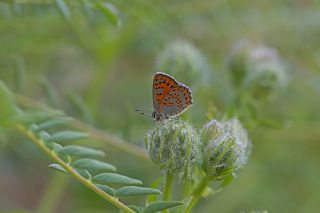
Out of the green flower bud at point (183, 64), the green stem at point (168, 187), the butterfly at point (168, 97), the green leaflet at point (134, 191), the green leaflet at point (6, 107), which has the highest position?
the green flower bud at point (183, 64)

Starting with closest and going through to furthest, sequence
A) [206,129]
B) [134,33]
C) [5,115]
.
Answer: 1. [5,115]
2. [206,129]
3. [134,33]

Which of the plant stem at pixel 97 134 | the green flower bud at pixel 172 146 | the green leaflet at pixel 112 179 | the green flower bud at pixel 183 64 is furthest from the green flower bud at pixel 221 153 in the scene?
the green flower bud at pixel 183 64

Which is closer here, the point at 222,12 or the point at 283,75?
the point at 283,75

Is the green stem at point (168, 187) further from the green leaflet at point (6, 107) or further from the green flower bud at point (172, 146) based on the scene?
the green leaflet at point (6, 107)

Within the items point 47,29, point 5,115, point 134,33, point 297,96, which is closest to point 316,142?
point 297,96

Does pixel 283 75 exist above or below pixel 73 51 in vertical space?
below

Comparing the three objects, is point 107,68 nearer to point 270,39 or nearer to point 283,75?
point 283,75
